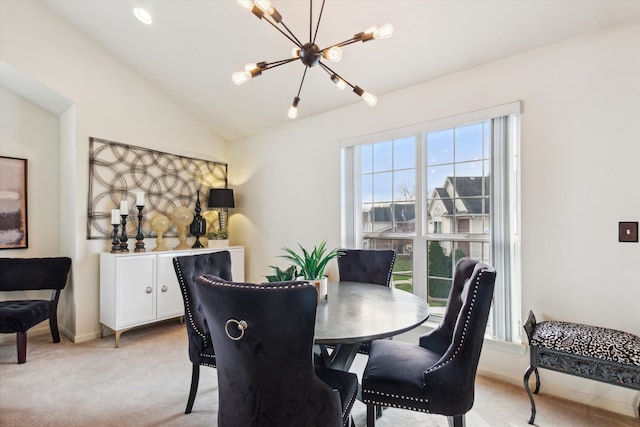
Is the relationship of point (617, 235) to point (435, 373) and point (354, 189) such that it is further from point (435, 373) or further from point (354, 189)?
point (354, 189)

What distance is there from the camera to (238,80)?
6.35 feet

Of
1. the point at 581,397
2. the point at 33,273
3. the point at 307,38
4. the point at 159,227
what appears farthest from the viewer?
the point at 159,227

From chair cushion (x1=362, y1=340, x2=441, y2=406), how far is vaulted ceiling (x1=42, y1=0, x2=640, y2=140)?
221cm

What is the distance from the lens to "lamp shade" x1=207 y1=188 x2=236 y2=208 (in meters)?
4.34

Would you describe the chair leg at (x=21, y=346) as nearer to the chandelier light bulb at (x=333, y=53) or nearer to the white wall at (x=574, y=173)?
the chandelier light bulb at (x=333, y=53)

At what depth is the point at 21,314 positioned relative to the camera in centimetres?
279

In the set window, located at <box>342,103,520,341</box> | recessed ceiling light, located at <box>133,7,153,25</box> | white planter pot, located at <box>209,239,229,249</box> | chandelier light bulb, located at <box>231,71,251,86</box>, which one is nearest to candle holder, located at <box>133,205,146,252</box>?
white planter pot, located at <box>209,239,229,249</box>

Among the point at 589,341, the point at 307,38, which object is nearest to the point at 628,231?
the point at 589,341

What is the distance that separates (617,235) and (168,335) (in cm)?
405

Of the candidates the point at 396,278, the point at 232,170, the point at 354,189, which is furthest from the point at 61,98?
the point at 396,278

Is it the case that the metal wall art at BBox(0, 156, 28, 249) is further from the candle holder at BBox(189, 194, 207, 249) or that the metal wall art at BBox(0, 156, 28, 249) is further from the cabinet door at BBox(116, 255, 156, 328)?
the candle holder at BBox(189, 194, 207, 249)

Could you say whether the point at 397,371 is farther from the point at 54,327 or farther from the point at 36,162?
the point at 36,162

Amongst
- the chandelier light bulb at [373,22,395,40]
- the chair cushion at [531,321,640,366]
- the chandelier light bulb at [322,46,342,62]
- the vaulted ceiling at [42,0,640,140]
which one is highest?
the vaulted ceiling at [42,0,640,140]

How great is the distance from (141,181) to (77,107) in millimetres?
962
